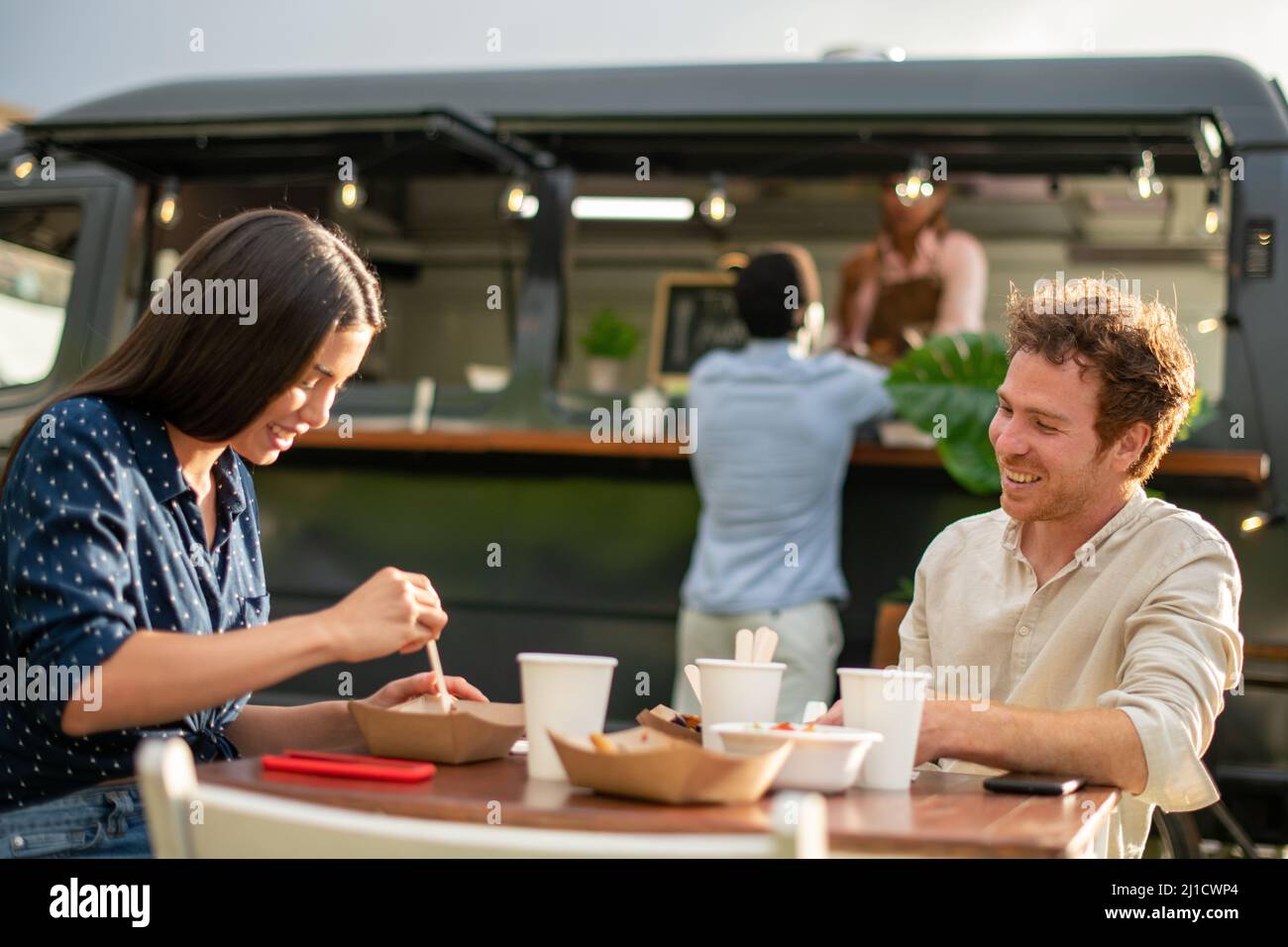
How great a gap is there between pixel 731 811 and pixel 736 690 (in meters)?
0.36

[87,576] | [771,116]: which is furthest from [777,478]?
[87,576]

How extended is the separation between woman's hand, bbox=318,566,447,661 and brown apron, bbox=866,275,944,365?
412cm

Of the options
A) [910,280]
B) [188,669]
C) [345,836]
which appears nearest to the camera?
[345,836]

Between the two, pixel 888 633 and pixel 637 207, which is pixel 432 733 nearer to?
pixel 888 633

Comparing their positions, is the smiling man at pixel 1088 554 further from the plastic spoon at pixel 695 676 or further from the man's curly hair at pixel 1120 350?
the plastic spoon at pixel 695 676

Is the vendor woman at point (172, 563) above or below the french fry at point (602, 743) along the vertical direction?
above

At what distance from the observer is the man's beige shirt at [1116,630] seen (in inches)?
75.4

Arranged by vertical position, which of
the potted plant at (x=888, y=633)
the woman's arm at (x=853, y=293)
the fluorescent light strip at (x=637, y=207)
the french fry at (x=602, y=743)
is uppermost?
the fluorescent light strip at (x=637, y=207)

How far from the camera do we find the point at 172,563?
191 centimetres

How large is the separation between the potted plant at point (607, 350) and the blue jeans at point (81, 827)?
12.3 feet

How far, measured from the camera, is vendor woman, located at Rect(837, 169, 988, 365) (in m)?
5.42

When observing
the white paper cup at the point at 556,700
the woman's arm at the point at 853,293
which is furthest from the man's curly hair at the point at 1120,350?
the woman's arm at the point at 853,293

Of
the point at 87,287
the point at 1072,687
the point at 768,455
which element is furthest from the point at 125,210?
the point at 1072,687
